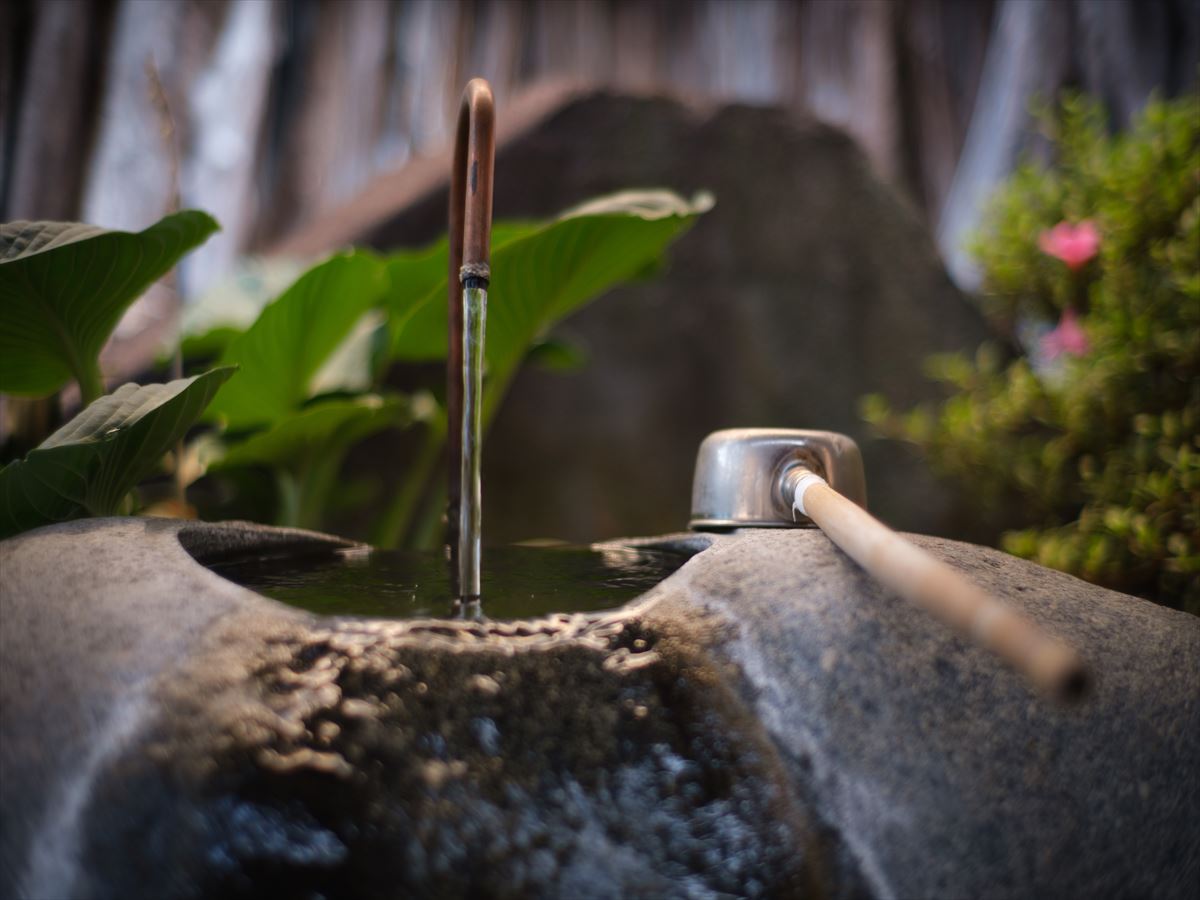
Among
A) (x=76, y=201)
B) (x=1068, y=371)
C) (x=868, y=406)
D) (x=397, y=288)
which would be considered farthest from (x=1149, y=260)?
(x=76, y=201)

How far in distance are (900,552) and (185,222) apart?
1.20 metres

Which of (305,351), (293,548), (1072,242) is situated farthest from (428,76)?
(293,548)

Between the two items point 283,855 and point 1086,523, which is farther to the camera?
point 1086,523

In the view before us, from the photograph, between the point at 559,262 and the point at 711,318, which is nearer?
the point at 559,262

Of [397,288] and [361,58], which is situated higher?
[361,58]

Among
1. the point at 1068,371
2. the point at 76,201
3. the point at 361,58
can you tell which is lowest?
the point at 1068,371

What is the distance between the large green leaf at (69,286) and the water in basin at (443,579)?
20.7 inches

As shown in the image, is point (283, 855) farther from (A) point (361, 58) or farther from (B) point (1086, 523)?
(A) point (361, 58)

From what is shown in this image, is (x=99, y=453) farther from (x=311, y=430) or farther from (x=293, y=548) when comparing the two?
(x=311, y=430)

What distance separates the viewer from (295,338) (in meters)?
1.75

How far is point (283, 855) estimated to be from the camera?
67 cm

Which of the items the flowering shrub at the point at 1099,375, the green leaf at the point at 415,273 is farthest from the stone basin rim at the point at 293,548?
the flowering shrub at the point at 1099,375

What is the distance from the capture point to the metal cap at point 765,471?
1230 mm

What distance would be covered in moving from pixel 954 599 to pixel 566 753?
0.39 metres
